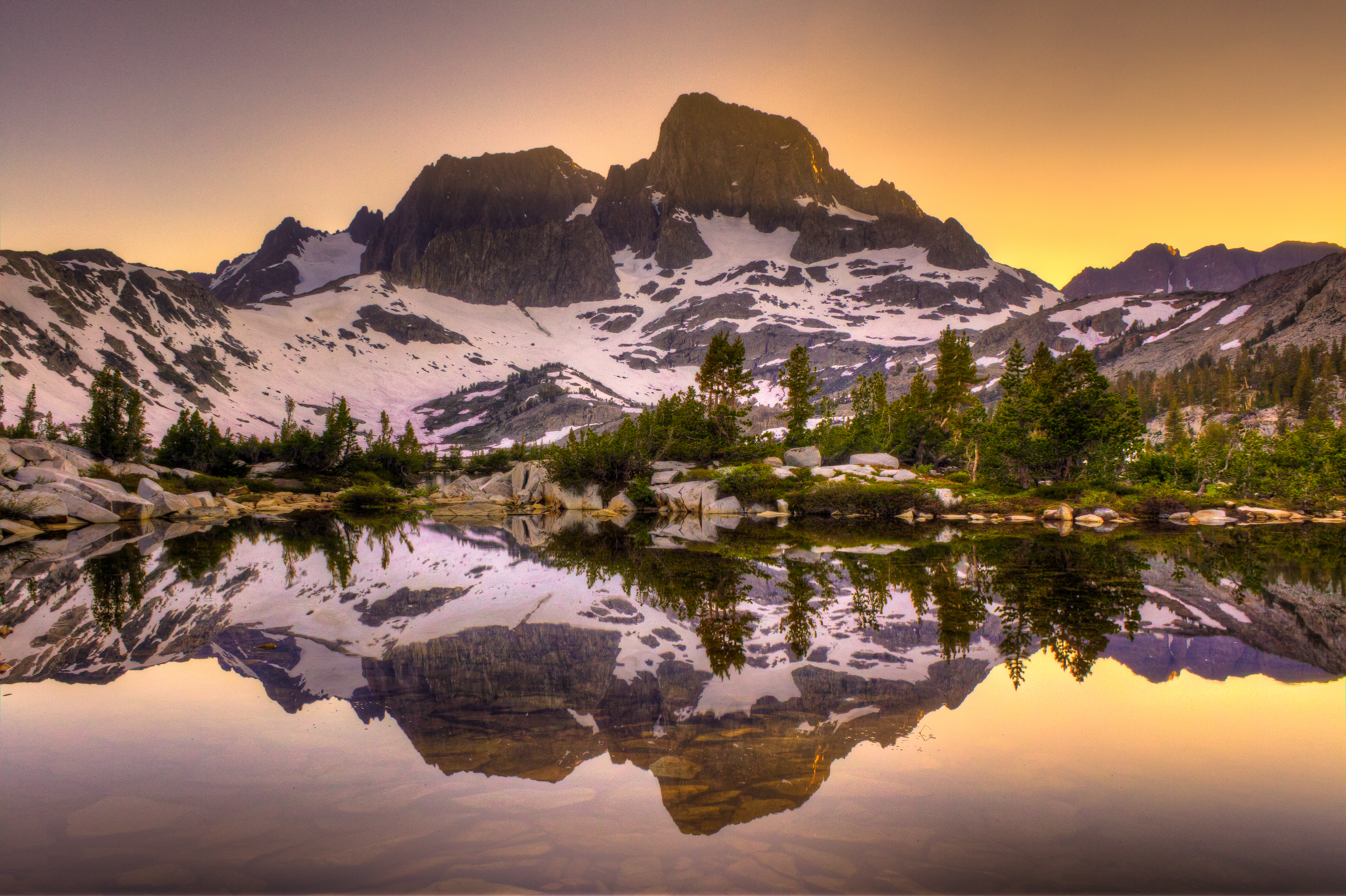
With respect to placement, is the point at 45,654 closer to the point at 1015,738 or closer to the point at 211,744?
the point at 211,744

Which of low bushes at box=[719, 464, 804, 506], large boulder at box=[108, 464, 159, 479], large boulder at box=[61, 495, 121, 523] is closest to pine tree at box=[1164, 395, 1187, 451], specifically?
low bushes at box=[719, 464, 804, 506]

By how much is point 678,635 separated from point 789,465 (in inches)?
1523

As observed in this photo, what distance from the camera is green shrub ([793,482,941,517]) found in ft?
112

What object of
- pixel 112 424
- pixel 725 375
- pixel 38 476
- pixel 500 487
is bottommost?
pixel 500 487

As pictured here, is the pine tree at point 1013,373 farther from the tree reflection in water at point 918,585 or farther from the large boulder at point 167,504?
the large boulder at point 167,504

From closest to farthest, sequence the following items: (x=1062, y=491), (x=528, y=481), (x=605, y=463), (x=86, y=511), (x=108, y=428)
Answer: (x=86, y=511)
(x=1062, y=491)
(x=108, y=428)
(x=605, y=463)
(x=528, y=481)

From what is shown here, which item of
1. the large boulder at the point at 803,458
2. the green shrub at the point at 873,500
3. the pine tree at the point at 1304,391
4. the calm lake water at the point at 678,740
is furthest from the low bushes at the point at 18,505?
the pine tree at the point at 1304,391

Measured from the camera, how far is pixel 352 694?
22.5 ft

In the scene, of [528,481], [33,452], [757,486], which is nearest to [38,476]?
[33,452]

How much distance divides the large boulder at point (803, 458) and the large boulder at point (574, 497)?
48.0 feet

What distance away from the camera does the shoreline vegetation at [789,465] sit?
1291 inches

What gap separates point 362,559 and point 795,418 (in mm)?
39922

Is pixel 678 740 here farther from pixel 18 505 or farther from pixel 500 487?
pixel 500 487

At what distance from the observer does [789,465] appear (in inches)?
1848
